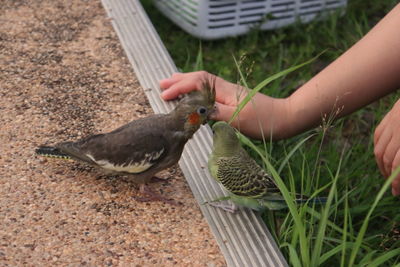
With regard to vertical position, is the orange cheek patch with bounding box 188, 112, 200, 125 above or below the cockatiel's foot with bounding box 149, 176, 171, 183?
above

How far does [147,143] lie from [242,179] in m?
0.43

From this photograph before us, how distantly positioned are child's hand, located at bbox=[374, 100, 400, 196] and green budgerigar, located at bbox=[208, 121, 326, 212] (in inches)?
12.7

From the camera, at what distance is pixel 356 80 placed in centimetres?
280

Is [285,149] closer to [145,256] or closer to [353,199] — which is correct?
[353,199]

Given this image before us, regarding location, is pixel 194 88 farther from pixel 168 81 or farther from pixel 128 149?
pixel 128 149

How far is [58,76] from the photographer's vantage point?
3137 mm

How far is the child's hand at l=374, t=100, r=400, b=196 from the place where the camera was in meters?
2.33

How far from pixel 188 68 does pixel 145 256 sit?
191cm

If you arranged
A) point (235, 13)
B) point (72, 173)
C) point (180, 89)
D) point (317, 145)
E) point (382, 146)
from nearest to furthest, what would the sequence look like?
point (382, 146)
point (72, 173)
point (180, 89)
point (317, 145)
point (235, 13)

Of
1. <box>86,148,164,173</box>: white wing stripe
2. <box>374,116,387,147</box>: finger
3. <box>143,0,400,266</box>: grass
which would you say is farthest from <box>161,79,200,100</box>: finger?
<box>374,116,387,147</box>: finger

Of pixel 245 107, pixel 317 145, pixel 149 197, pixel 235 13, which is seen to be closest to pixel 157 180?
pixel 149 197

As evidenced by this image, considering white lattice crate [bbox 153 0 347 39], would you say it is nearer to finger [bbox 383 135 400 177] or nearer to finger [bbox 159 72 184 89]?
finger [bbox 159 72 184 89]

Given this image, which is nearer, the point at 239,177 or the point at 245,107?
the point at 239,177

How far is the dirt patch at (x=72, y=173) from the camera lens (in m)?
2.17
